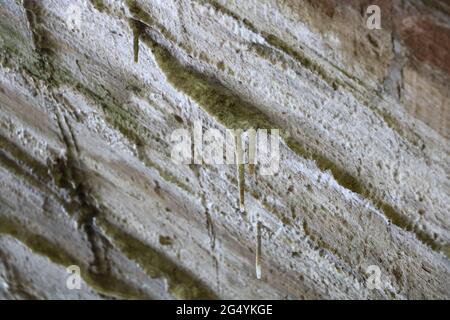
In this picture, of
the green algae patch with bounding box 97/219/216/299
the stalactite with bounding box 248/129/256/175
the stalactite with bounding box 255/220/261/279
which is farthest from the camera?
the green algae patch with bounding box 97/219/216/299

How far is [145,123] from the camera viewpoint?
141cm

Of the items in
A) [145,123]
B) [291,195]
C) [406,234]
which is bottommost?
[406,234]

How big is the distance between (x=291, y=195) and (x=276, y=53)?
1.01 ft

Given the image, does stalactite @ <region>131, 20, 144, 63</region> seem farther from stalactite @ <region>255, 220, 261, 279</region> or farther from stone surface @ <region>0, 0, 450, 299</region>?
stalactite @ <region>255, 220, 261, 279</region>

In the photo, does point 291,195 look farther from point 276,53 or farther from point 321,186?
point 276,53

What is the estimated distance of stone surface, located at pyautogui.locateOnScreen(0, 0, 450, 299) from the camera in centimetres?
113

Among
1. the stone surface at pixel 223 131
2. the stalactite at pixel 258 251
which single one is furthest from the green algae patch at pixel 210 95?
the stalactite at pixel 258 251

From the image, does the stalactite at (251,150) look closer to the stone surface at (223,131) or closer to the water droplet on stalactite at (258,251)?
the stone surface at (223,131)

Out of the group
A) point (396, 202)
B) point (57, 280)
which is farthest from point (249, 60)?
point (57, 280)

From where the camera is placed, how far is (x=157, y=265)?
1.61m

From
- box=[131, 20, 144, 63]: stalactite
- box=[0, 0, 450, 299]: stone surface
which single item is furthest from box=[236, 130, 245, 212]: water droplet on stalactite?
box=[131, 20, 144, 63]: stalactite

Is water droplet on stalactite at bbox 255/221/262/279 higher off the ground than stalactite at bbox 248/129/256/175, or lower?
lower

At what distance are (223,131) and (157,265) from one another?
471 millimetres

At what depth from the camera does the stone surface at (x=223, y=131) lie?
113 centimetres
